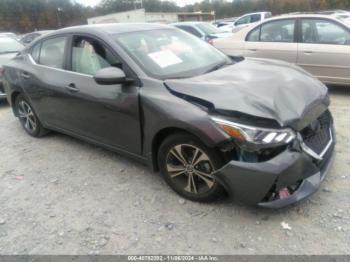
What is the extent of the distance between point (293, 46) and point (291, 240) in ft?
14.5

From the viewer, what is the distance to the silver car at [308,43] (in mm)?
5508

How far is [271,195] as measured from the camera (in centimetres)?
251

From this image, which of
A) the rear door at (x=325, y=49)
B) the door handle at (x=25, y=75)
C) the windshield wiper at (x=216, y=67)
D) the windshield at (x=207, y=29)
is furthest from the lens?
the windshield at (x=207, y=29)

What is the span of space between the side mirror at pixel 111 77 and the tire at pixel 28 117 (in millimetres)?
2166

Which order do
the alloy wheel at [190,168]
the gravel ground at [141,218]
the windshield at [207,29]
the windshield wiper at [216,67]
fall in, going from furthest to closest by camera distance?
the windshield at [207,29]
the windshield wiper at [216,67]
the alloy wheel at [190,168]
the gravel ground at [141,218]

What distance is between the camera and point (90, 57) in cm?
359

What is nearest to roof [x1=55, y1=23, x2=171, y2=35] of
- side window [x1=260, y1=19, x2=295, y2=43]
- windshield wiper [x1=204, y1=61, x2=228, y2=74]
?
windshield wiper [x1=204, y1=61, x2=228, y2=74]

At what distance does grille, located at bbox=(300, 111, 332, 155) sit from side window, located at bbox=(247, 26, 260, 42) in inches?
143

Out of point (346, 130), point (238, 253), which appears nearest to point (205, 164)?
point (238, 253)

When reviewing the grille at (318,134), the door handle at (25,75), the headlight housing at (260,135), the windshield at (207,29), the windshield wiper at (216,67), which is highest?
the windshield at (207,29)

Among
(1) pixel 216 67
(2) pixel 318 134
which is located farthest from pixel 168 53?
(2) pixel 318 134

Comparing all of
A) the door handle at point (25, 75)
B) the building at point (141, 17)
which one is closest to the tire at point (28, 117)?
the door handle at point (25, 75)

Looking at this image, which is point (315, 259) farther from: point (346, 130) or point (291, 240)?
point (346, 130)

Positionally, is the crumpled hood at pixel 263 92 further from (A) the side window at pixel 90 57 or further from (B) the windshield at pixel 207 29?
(B) the windshield at pixel 207 29
